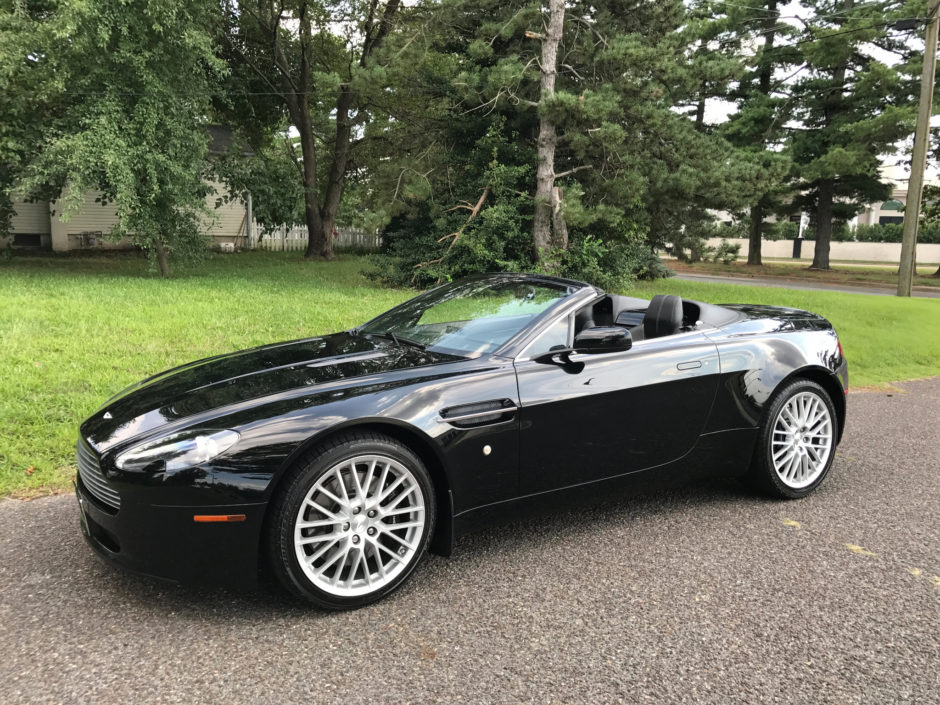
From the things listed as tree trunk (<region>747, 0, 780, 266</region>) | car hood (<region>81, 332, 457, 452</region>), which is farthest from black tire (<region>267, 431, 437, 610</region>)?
tree trunk (<region>747, 0, 780, 266</region>)

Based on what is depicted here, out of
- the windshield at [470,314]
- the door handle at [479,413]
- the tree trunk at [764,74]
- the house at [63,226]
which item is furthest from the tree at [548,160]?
the tree trunk at [764,74]

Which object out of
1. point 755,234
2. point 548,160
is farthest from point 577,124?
point 755,234

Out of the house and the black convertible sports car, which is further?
the house

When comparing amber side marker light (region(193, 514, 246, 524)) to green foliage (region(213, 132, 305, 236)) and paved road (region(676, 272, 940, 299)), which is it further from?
paved road (region(676, 272, 940, 299))

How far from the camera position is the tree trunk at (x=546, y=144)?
13727 millimetres

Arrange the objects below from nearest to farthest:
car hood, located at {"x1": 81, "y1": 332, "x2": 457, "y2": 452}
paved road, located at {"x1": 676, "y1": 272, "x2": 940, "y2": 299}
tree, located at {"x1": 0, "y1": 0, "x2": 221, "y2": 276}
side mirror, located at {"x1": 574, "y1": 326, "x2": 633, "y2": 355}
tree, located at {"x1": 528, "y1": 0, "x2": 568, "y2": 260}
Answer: car hood, located at {"x1": 81, "y1": 332, "x2": 457, "y2": 452}, side mirror, located at {"x1": 574, "y1": 326, "x2": 633, "y2": 355}, tree, located at {"x1": 0, "y1": 0, "x2": 221, "y2": 276}, tree, located at {"x1": 528, "y1": 0, "x2": 568, "y2": 260}, paved road, located at {"x1": 676, "y1": 272, "x2": 940, "y2": 299}

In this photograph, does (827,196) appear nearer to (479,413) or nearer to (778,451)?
(778,451)

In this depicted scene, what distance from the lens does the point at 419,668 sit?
238cm

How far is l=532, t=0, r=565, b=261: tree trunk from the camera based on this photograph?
45.0ft

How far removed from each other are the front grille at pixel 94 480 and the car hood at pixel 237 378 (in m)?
0.06

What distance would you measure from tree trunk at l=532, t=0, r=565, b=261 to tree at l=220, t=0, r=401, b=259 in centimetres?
813

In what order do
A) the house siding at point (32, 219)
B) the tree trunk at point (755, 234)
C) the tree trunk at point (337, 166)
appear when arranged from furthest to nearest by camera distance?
1. the tree trunk at point (755, 234)
2. the house siding at point (32, 219)
3. the tree trunk at point (337, 166)

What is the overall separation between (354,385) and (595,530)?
153cm

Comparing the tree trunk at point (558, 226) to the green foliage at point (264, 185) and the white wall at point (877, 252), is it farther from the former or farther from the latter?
the white wall at point (877, 252)
